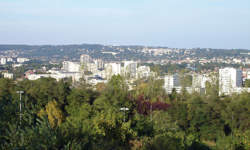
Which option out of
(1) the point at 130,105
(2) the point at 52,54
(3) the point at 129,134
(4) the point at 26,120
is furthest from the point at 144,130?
(2) the point at 52,54

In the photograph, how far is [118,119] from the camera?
11.3 metres

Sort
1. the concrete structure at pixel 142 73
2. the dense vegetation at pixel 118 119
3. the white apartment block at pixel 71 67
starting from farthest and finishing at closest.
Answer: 1. the white apartment block at pixel 71 67
2. the concrete structure at pixel 142 73
3. the dense vegetation at pixel 118 119

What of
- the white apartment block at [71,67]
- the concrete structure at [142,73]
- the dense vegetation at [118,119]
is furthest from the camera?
the white apartment block at [71,67]

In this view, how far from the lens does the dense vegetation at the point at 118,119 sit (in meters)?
6.19

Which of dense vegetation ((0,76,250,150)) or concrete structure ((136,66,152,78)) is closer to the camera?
dense vegetation ((0,76,250,150))

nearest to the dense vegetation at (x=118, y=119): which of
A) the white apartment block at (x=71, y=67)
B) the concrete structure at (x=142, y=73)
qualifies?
the concrete structure at (x=142, y=73)

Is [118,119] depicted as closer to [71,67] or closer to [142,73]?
[142,73]

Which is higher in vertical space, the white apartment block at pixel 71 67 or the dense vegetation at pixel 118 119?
the dense vegetation at pixel 118 119

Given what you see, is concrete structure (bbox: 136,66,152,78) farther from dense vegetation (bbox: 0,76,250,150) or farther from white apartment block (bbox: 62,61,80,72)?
white apartment block (bbox: 62,61,80,72)

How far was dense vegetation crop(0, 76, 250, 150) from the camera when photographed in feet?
20.3

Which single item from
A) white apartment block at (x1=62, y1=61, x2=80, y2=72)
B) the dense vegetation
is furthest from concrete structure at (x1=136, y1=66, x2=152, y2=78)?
white apartment block at (x1=62, y1=61, x2=80, y2=72)

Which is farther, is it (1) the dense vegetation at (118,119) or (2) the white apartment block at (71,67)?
(2) the white apartment block at (71,67)

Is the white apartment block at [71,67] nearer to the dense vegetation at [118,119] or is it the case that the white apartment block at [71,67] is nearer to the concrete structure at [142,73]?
the concrete structure at [142,73]

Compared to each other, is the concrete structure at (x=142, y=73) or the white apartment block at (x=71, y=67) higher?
the concrete structure at (x=142, y=73)
